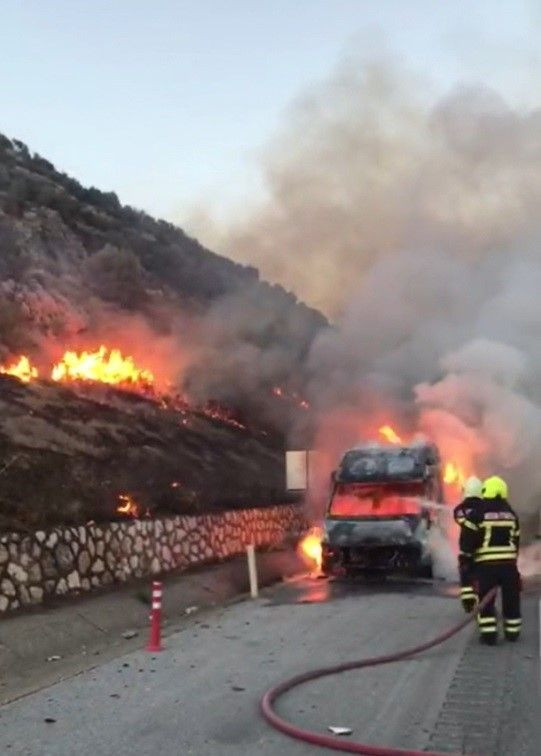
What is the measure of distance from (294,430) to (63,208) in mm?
19144

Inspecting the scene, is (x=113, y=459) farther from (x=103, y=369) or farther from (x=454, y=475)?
(x=103, y=369)

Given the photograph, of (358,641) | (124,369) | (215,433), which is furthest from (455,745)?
(124,369)

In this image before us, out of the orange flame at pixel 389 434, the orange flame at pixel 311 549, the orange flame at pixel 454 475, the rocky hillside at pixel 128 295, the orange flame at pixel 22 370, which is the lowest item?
the orange flame at pixel 311 549

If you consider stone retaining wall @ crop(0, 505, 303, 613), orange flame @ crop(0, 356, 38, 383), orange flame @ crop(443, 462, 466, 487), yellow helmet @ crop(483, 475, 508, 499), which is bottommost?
stone retaining wall @ crop(0, 505, 303, 613)

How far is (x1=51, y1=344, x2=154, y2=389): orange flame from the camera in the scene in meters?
23.7

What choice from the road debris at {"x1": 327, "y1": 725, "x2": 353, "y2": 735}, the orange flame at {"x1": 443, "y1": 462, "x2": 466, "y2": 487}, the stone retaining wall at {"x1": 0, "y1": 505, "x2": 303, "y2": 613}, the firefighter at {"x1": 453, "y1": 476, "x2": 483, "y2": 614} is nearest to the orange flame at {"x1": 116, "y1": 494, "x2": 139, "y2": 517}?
the stone retaining wall at {"x1": 0, "y1": 505, "x2": 303, "y2": 613}

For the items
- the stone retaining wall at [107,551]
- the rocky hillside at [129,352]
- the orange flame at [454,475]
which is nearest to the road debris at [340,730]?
the stone retaining wall at [107,551]

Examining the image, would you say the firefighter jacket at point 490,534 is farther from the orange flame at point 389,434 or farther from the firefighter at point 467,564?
the orange flame at point 389,434

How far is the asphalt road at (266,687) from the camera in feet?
18.6

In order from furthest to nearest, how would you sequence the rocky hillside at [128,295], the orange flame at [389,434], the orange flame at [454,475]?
the rocky hillside at [128,295] → the orange flame at [389,434] → the orange flame at [454,475]

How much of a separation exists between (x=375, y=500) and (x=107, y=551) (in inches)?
220

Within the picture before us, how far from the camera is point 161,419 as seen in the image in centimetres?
2273

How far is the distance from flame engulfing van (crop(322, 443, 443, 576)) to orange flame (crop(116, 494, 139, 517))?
134 inches

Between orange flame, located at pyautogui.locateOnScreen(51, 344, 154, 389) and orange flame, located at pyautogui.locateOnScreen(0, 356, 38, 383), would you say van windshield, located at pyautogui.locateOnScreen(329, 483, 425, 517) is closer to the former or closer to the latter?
orange flame, located at pyautogui.locateOnScreen(0, 356, 38, 383)
